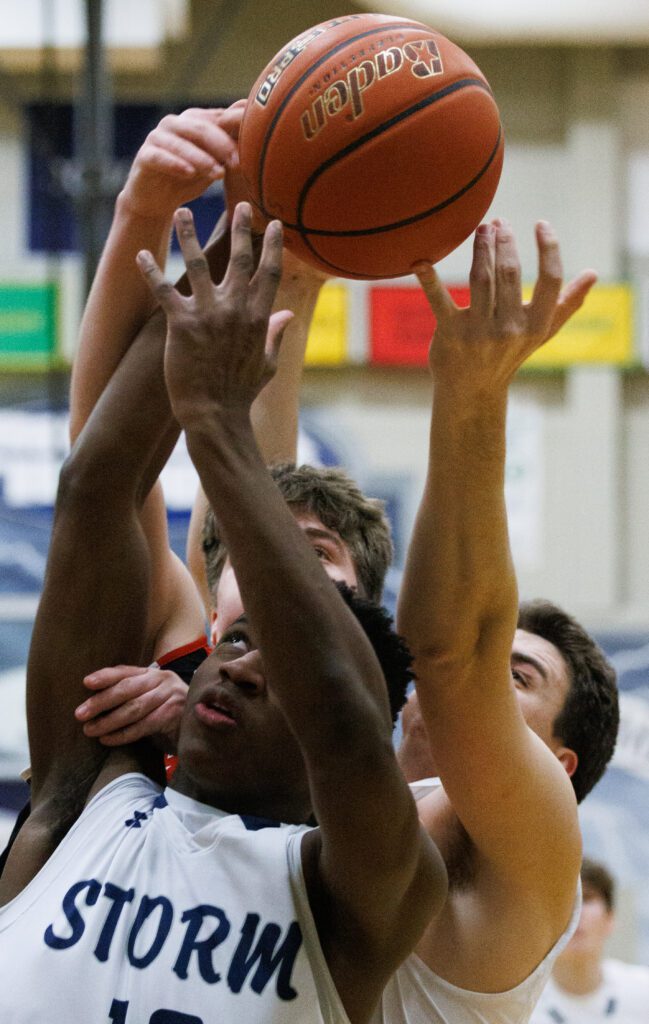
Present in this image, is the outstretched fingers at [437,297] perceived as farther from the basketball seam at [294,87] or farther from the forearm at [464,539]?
the basketball seam at [294,87]

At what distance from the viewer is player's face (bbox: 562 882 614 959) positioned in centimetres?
646

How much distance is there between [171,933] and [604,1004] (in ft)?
15.3

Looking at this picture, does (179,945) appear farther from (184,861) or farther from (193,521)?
(193,521)

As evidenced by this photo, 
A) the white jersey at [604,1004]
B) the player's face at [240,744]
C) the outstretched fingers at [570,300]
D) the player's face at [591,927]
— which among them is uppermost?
the outstretched fingers at [570,300]

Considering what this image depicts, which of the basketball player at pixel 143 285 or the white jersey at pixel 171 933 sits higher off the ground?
the basketball player at pixel 143 285

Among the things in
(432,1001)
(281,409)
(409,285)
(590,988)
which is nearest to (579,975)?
(590,988)

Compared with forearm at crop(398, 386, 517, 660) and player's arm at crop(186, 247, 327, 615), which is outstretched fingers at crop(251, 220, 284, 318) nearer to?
forearm at crop(398, 386, 517, 660)

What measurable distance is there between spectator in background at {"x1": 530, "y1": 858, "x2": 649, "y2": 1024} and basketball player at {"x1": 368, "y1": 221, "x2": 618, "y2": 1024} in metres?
3.95

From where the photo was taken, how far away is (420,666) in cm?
257

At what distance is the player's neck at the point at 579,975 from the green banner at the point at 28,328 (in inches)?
298

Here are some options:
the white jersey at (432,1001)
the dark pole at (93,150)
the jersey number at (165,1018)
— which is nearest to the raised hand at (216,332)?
the jersey number at (165,1018)

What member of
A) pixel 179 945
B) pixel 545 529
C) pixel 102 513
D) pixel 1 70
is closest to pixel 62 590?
pixel 102 513

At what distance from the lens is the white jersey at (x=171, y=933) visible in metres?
2.14

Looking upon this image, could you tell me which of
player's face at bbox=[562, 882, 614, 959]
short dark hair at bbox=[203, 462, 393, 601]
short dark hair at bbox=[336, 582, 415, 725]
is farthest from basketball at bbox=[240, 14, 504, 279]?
player's face at bbox=[562, 882, 614, 959]
